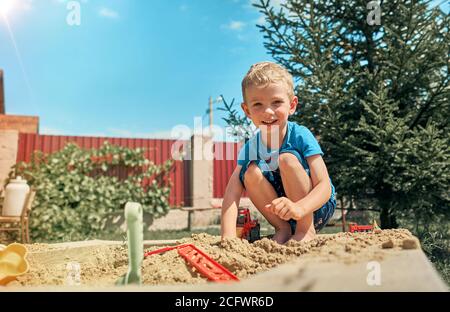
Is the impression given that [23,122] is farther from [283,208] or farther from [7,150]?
[283,208]

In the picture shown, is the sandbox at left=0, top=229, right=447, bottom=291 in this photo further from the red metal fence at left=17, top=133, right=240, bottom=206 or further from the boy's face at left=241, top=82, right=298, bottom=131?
the red metal fence at left=17, top=133, right=240, bottom=206

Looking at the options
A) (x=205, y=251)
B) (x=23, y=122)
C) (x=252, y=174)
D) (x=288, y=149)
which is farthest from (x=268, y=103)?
(x=23, y=122)

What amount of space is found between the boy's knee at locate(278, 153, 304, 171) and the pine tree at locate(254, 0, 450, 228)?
5.11 feet

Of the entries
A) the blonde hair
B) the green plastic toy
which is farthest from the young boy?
the green plastic toy

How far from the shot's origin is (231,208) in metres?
2.03

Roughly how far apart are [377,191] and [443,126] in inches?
33.3

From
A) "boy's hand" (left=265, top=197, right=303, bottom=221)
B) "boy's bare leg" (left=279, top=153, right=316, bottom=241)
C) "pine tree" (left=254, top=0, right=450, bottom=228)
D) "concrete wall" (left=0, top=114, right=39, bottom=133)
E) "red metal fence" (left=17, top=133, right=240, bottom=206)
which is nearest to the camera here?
"boy's hand" (left=265, top=197, right=303, bottom=221)

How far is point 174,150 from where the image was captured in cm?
937

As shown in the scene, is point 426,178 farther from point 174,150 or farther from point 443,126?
point 174,150

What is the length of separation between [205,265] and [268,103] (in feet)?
2.78

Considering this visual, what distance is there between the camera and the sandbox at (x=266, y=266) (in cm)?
90

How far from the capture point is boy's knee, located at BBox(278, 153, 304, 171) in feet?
6.16

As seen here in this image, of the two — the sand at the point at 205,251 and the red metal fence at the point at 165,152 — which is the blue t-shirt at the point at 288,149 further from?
the red metal fence at the point at 165,152

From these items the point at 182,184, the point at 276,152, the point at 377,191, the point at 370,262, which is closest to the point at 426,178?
the point at 377,191
